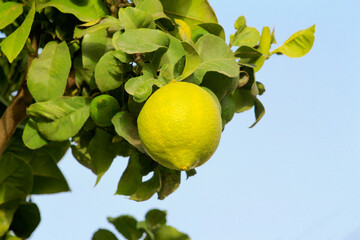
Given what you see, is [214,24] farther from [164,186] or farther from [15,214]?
[15,214]

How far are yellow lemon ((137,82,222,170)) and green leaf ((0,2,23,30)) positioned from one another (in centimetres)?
29

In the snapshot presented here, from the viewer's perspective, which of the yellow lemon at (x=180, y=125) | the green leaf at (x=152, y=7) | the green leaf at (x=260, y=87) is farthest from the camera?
the green leaf at (x=260, y=87)

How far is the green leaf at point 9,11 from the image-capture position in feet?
2.26

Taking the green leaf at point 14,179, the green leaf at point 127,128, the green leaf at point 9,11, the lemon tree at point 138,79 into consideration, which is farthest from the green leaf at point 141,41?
the green leaf at point 14,179

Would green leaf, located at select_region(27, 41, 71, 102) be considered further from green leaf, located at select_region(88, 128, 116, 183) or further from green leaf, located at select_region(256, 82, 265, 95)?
green leaf, located at select_region(256, 82, 265, 95)

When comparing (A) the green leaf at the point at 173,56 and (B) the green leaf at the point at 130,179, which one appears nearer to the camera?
(A) the green leaf at the point at 173,56

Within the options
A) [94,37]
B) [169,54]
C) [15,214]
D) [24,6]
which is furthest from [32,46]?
[15,214]

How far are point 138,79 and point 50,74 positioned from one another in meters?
0.17

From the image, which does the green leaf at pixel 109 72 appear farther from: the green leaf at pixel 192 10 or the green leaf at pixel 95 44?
the green leaf at pixel 192 10

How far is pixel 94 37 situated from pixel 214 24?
189mm

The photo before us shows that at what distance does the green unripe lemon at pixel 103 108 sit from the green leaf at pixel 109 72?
0.01 metres

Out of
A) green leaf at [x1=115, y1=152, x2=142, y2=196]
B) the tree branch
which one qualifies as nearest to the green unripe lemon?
green leaf at [x1=115, y1=152, x2=142, y2=196]

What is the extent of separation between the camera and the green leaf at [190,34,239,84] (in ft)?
1.96

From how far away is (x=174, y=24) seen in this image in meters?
0.66
